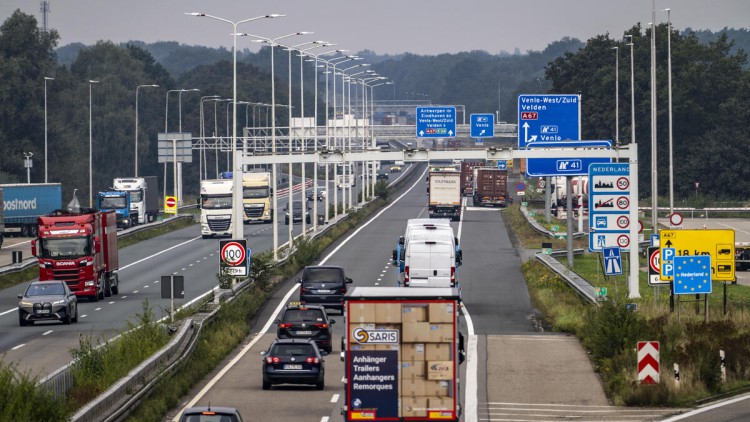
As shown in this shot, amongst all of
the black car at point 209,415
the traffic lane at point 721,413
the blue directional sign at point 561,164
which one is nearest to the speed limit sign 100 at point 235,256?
the blue directional sign at point 561,164

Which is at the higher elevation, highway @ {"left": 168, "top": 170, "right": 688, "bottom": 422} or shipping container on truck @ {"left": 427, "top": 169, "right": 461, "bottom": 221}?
shipping container on truck @ {"left": 427, "top": 169, "right": 461, "bottom": 221}

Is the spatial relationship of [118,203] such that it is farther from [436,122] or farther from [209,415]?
[209,415]

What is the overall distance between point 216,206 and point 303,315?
51837 millimetres

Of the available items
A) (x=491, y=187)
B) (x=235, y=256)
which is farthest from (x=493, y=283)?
(x=491, y=187)

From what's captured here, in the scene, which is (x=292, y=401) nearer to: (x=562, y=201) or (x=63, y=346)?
(x=63, y=346)

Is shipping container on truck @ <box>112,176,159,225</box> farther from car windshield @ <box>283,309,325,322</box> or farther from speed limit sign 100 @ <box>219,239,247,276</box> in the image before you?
car windshield @ <box>283,309,325,322</box>

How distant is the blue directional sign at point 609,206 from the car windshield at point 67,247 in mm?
18977

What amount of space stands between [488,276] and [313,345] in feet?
102

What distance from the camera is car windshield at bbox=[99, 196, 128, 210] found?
96.6 metres

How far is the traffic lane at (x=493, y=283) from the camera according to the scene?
148 ft

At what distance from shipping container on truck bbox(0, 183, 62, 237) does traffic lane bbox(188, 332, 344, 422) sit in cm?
6338

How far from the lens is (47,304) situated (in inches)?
1781

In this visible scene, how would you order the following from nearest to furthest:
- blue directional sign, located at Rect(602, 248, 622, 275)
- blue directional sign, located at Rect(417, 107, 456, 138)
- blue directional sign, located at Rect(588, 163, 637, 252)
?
blue directional sign, located at Rect(602, 248, 622, 275), blue directional sign, located at Rect(588, 163, 637, 252), blue directional sign, located at Rect(417, 107, 456, 138)

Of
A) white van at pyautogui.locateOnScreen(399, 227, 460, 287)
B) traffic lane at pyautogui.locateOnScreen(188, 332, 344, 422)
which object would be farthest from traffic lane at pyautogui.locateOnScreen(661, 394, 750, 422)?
white van at pyautogui.locateOnScreen(399, 227, 460, 287)
